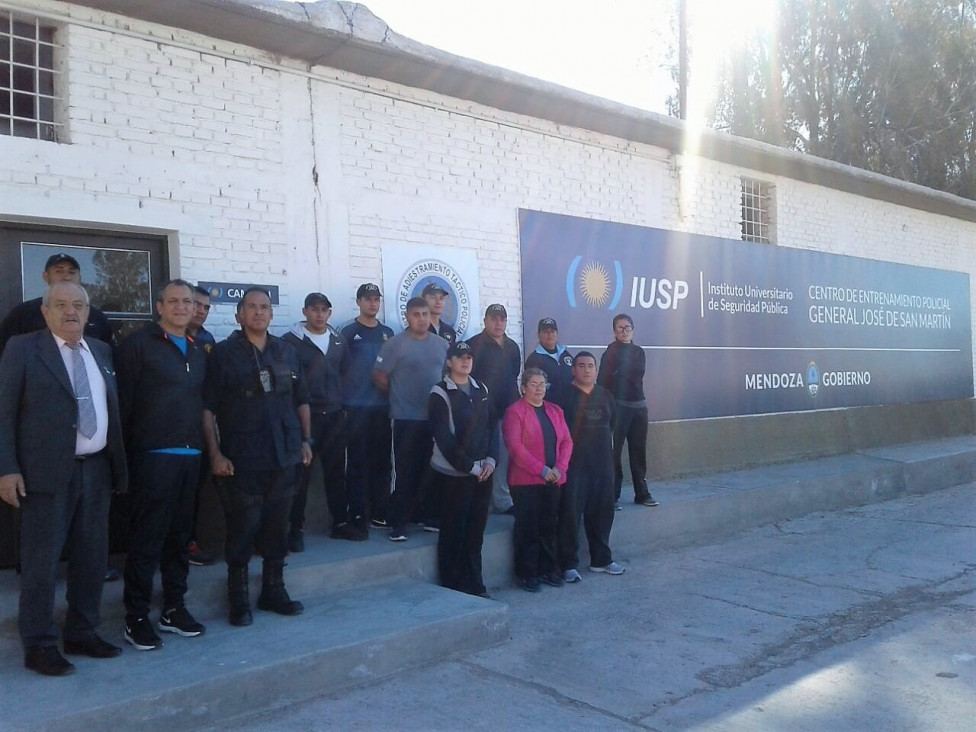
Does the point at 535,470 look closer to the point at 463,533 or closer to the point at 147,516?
the point at 463,533

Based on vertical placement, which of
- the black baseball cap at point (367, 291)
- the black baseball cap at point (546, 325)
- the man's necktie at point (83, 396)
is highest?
the black baseball cap at point (367, 291)

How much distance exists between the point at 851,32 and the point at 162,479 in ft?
76.6

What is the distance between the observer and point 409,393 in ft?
23.7

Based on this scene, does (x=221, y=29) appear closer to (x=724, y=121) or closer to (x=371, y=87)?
(x=371, y=87)

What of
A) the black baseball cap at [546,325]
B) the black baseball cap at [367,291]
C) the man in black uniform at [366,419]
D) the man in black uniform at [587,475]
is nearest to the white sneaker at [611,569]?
the man in black uniform at [587,475]

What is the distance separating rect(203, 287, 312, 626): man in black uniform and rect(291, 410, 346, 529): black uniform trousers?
124cm

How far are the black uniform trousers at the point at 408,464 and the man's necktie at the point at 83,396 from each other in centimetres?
278

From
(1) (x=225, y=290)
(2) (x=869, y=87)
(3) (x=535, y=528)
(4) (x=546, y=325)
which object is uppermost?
(2) (x=869, y=87)

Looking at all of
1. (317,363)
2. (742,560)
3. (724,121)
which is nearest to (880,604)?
(742,560)

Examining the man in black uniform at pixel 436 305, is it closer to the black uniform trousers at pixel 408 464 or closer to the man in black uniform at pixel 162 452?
the black uniform trousers at pixel 408 464

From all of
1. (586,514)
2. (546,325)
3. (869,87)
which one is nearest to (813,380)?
(546,325)

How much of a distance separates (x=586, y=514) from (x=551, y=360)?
143 centimetres

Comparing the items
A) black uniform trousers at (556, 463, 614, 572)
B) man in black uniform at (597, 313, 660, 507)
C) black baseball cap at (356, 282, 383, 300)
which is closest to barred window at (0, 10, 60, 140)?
black baseball cap at (356, 282, 383, 300)

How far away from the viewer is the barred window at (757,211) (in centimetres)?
1278
